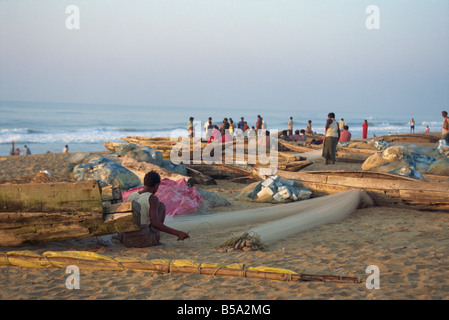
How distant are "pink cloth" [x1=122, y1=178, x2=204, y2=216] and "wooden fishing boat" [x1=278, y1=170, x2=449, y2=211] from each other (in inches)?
73.7

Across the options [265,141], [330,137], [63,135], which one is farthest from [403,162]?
[63,135]

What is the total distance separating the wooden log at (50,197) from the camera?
373cm

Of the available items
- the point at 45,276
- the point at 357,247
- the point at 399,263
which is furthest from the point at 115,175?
the point at 399,263

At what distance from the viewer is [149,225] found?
425 cm

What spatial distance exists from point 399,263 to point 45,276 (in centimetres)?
308

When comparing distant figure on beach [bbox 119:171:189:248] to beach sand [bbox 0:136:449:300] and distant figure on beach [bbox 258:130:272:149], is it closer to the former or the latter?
beach sand [bbox 0:136:449:300]

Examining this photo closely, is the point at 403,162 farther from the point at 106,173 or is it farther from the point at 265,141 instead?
the point at 106,173

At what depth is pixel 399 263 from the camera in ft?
11.8

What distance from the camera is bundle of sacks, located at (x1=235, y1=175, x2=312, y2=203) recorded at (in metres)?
6.42

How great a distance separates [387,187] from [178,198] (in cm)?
305

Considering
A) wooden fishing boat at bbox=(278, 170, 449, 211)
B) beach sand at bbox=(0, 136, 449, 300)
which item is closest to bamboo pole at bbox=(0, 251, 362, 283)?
beach sand at bbox=(0, 136, 449, 300)

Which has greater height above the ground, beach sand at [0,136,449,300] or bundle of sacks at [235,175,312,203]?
bundle of sacks at [235,175,312,203]
